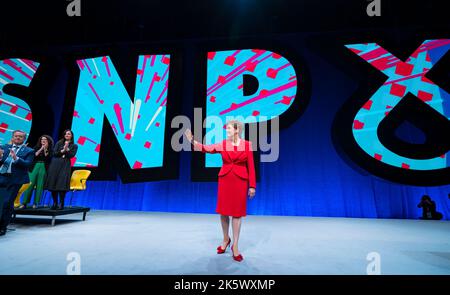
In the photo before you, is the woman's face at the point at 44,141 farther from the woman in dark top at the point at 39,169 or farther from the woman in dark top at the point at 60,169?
the woman in dark top at the point at 60,169

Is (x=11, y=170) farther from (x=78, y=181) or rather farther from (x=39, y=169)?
(x=78, y=181)

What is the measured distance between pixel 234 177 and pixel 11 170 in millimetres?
2424

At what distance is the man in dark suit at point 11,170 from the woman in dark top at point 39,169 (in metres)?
1.04

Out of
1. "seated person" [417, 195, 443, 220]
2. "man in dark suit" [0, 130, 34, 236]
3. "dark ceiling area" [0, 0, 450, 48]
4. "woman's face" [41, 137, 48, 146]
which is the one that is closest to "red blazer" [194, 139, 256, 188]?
"man in dark suit" [0, 130, 34, 236]

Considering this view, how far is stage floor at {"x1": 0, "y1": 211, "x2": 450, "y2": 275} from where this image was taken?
2.00 m

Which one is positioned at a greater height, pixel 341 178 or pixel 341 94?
pixel 341 94

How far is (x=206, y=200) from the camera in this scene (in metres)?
5.75

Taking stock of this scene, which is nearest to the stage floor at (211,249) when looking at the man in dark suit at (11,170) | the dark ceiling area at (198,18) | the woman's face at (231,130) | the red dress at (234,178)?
the man in dark suit at (11,170)

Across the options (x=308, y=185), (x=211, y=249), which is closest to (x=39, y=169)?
(x=211, y=249)
